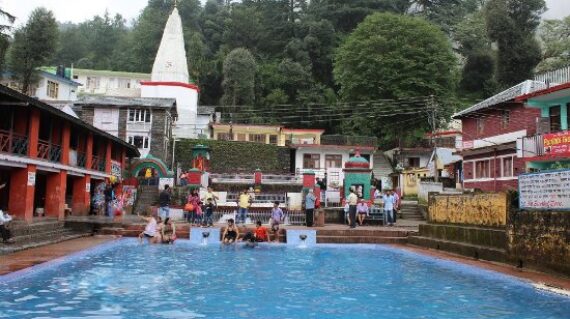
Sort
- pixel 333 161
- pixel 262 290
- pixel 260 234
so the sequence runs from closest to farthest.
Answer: pixel 262 290 < pixel 260 234 < pixel 333 161

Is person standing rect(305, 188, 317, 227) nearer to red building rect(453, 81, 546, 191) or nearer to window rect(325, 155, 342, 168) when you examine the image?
red building rect(453, 81, 546, 191)

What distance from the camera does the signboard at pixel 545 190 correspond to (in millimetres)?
10508

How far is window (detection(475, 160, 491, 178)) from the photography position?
3291 centimetres

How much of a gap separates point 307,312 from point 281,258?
23.9 ft

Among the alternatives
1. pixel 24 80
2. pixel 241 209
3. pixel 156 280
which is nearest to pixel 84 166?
pixel 241 209

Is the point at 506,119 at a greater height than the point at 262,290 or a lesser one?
greater

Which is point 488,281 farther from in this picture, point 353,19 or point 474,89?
point 353,19

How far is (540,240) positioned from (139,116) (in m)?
35.2

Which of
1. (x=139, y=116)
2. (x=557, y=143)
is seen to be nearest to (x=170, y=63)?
(x=139, y=116)

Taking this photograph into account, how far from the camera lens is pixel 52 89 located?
189ft

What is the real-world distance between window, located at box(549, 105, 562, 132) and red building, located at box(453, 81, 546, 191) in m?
1.48

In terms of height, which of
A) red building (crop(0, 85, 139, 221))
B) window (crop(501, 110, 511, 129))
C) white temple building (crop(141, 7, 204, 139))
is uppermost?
white temple building (crop(141, 7, 204, 139))

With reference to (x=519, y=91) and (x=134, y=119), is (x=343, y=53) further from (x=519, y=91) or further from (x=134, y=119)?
(x=519, y=91)

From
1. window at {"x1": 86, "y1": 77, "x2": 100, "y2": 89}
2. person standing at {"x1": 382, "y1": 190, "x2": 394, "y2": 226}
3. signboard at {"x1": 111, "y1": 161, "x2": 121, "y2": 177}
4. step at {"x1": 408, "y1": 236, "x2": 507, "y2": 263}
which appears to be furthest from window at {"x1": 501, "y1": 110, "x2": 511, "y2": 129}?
window at {"x1": 86, "y1": 77, "x2": 100, "y2": 89}
